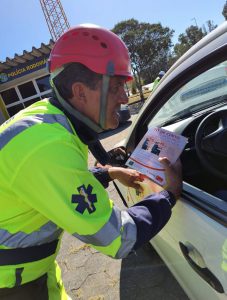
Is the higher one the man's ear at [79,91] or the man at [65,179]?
the man's ear at [79,91]

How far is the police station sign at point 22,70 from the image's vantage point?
16.3 meters

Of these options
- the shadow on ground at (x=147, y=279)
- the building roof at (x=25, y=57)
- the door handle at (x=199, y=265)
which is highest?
the building roof at (x=25, y=57)

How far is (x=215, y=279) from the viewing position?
137 centimetres

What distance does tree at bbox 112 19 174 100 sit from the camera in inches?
1474

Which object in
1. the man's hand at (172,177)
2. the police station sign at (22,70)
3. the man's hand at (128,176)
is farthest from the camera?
the police station sign at (22,70)

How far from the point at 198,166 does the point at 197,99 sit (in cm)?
86

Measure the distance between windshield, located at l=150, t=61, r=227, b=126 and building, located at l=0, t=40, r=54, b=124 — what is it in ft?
46.2

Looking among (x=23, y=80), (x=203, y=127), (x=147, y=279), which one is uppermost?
(x=23, y=80)

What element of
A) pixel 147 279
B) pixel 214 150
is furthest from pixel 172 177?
pixel 147 279

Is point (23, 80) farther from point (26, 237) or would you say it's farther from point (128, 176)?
point (26, 237)

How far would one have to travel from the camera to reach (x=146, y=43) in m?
38.2

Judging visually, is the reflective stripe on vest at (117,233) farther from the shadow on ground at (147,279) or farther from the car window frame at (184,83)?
the shadow on ground at (147,279)

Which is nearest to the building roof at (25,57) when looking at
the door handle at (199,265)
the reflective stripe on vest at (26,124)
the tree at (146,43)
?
the reflective stripe on vest at (26,124)

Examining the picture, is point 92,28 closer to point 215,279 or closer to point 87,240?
point 87,240
